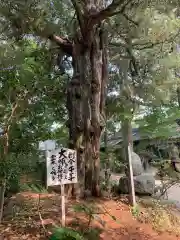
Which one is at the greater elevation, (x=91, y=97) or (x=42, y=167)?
(x=91, y=97)

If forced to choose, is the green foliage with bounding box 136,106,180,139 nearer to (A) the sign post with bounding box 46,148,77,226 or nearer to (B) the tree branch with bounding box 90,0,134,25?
(B) the tree branch with bounding box 90,0,134,25

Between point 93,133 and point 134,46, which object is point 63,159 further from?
point 134,46

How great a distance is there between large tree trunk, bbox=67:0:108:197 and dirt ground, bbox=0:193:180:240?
2.29 ft

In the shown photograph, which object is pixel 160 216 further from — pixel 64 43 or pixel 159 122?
pixel 64 43

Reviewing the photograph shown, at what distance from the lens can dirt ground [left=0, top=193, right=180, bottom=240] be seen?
4447mm

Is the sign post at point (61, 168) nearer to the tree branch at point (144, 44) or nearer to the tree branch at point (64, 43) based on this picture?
the tree branch at point (64, 43)

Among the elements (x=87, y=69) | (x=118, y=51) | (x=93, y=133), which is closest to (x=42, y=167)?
(x=93, y=133)

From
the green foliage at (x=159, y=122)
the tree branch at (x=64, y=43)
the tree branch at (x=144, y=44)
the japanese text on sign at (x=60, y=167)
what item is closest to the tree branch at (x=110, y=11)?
the tree branch at (x=64, y=43)

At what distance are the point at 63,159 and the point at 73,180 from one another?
0.40 m

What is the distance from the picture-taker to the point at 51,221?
186 inches

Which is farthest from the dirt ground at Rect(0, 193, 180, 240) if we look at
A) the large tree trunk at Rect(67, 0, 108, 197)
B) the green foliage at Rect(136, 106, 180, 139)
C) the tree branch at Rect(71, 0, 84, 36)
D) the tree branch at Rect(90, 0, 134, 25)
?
the tree branch at Rect(71, 0, 84, 36)

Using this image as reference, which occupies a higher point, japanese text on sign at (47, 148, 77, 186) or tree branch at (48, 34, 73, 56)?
tree branch at (48, 34, 73, 56)

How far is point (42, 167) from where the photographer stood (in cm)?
792

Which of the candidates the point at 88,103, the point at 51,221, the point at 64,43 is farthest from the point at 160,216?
the point at 64,43
